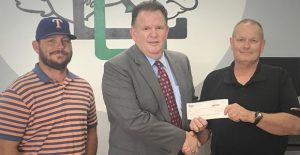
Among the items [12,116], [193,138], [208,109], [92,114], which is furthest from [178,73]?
[12,116]

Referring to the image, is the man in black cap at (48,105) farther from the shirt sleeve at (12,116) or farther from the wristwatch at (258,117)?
the wristwatch at (258,117)

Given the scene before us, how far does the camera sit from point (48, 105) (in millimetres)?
1882

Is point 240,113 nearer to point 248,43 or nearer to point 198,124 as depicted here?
point 198,124

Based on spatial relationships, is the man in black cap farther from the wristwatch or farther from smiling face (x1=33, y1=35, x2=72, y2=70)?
the wristwatch

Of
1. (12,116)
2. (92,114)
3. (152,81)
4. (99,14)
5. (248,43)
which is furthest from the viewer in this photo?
(99,14)

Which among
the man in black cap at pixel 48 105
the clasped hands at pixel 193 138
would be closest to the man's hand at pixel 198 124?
the clasped hands at pixel 193 138

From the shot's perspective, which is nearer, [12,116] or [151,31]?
[12,116]

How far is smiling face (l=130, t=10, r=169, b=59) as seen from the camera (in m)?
1.94

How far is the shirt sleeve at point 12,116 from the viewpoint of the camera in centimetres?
179

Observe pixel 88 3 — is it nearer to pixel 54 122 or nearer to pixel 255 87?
pixel 54 122

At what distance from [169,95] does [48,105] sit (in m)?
0.75

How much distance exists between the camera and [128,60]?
6.42 ft

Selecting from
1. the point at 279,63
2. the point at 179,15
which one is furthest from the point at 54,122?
the point at 279,63

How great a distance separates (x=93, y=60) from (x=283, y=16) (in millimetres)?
1863
